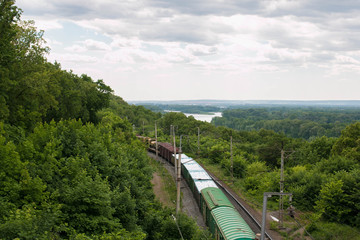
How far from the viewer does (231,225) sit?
695 inches

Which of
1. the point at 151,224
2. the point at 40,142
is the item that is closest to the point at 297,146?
the point at 151,224

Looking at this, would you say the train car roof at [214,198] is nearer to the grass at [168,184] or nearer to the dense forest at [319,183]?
the grass at [168,184]

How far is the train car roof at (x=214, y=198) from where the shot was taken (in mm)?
21438

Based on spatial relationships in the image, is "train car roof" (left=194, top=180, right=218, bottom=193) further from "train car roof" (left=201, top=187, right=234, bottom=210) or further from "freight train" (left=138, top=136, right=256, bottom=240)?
"train car roof" (left=201, top=187, right=234, bottom=210)

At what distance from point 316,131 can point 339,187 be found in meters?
119

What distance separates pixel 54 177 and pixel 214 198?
37.5ft

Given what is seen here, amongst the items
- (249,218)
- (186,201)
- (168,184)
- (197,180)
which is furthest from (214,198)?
(168,184)

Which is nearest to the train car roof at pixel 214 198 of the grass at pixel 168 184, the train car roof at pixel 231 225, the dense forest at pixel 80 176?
the train car roof at pixel 231 225

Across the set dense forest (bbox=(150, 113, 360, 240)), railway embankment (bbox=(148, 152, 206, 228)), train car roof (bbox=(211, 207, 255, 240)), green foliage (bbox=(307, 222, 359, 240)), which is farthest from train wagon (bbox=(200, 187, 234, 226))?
green foliage (bbox=(307, 222, 359, 240))

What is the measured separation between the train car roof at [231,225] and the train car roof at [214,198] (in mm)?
728

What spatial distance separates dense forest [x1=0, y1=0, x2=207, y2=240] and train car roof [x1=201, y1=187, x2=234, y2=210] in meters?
3.43

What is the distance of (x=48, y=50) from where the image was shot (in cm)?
2839

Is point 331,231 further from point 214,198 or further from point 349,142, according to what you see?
point 349,142

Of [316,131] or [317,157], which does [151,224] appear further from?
[316,131]
